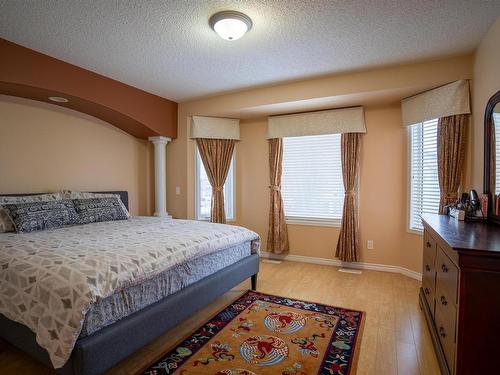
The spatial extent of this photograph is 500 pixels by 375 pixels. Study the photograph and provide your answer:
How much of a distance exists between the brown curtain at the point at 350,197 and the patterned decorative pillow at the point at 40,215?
10.8 ft

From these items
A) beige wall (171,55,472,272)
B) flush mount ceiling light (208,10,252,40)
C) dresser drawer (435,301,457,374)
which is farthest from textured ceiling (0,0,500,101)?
dresser drawer (435,301,457,374)

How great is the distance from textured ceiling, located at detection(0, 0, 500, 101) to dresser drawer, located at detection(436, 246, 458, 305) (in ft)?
5.91

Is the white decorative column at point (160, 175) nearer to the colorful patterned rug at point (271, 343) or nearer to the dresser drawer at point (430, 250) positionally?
the colorful patterned rug at point (271, 343)

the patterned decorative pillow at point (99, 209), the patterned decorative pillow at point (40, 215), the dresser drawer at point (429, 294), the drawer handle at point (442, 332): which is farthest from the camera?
the patterned decorative pillow at point (99, 209)

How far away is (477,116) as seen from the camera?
265 centimetres

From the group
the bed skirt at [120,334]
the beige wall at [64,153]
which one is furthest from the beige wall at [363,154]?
the bed skirt at [120,334]

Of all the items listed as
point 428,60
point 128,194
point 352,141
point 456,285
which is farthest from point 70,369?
point 428,60

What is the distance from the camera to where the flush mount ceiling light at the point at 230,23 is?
6.90 ft

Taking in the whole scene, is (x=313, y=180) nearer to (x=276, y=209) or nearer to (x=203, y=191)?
(x=276, y=209)

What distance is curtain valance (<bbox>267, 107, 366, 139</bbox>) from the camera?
3.74 m

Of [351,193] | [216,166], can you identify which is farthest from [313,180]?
[216,166]

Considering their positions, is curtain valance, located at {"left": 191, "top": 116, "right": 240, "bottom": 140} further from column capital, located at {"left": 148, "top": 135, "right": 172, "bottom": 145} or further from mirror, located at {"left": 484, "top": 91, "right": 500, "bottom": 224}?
mirror, located at {"left": 484, "top": 91, "right": 500, "bottom": 224}

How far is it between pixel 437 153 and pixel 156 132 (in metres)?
3.60

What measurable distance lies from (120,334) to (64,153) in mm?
2749
